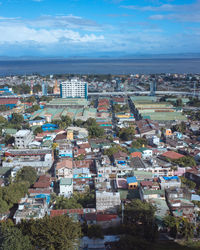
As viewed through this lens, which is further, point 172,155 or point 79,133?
point 79,133

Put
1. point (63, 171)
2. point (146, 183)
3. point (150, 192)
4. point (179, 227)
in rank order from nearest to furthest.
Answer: point (179, 227)
point (150, 192)
point (146, 183)
point (63, 171)

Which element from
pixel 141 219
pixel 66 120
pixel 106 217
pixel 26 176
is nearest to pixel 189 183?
pixel 141 219

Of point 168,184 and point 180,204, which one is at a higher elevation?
point 168,184

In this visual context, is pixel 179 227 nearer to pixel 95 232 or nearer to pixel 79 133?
pixel 95 232

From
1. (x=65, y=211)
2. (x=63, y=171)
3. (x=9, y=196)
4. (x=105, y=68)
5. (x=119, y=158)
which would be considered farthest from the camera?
(x=105, y=68)

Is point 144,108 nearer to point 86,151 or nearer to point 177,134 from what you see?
point 177,134

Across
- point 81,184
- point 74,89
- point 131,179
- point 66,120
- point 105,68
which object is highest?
point 105,68

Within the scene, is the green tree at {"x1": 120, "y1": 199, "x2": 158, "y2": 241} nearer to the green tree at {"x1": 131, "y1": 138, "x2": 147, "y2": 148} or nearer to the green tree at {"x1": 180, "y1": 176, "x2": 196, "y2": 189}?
the green tree at {"x1": 180, "y1": 176, "x2": 196, "y2": 189}
